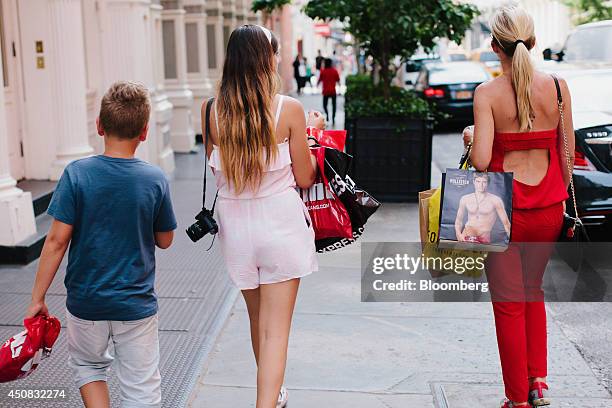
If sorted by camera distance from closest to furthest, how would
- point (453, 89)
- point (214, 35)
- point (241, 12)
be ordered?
point (214, 35)
point (453, 89)
point (241, 12)

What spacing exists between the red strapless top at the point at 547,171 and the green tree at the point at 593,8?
28.8 m

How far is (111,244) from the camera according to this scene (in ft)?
10.6

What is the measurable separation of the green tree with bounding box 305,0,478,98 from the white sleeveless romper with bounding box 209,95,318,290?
6.72 m

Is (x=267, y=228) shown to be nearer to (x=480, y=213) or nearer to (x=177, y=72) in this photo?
(x=480, y=213)

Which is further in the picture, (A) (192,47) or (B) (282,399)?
(A) (192,47)

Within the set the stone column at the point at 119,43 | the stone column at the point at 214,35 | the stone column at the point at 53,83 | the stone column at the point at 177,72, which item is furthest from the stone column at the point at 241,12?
the stone column at the point at 53,83

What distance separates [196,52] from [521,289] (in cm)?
1396

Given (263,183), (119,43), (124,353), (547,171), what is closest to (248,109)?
(263,183)

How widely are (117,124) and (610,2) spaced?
33418mm

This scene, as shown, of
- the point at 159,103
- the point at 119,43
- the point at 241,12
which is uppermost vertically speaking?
the point at 241,12

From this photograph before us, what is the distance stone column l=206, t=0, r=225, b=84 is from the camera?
62.2 feet

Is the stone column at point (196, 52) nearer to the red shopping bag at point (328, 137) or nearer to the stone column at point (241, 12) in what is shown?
the stone column at point (241, 12)

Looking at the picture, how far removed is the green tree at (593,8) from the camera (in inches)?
1227

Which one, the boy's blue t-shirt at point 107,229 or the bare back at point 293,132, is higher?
the bare back at point 293,132
